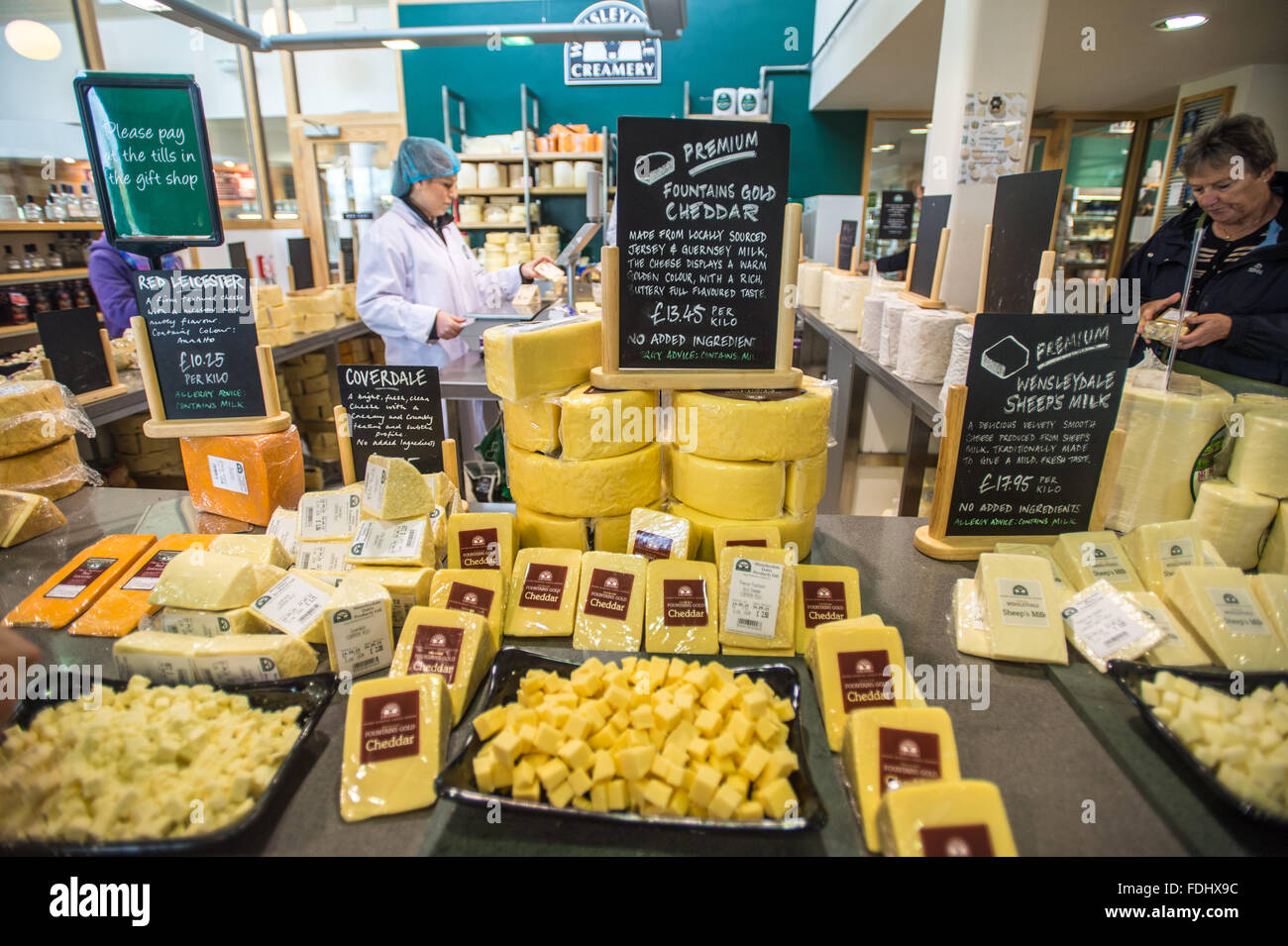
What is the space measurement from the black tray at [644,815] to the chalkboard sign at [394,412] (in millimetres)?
750

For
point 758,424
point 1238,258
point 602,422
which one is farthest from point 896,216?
point 602,422

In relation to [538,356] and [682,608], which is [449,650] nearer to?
A: [682,608]

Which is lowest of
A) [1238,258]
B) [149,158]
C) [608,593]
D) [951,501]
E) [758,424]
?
[608,593]

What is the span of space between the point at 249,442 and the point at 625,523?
1004 mm

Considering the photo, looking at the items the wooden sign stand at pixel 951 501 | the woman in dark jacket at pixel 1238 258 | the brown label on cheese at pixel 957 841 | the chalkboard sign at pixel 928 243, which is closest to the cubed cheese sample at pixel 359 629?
the brown label on cheese at pixel 957 841

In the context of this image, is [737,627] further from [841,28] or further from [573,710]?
[841,28]

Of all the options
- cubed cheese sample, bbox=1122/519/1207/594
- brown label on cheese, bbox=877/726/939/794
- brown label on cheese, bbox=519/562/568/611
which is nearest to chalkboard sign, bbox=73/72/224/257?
brown label on cheese, bbox=519/562/568/611

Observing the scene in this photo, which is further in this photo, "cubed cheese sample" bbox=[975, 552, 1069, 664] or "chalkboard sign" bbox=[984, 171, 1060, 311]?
"chalkboard sign" bbox=[984, 171, 1060, 311]

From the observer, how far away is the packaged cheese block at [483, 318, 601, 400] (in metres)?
1.45

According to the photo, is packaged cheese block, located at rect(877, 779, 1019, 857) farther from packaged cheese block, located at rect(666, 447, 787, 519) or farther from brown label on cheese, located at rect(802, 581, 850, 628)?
packaged cheese block, located at rect(666, 447, 787, 519)

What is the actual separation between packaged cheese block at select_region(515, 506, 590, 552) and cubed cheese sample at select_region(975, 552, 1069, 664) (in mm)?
840

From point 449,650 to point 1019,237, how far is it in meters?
2.18

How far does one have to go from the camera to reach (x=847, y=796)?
1014mm

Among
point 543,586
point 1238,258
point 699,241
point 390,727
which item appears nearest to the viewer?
point 390,727
